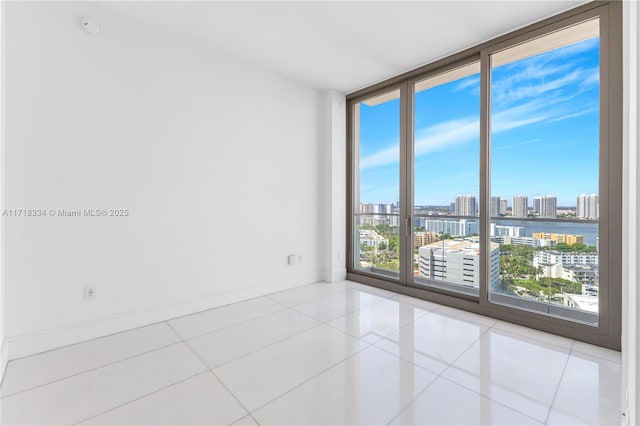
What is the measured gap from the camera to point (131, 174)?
8.21 feet

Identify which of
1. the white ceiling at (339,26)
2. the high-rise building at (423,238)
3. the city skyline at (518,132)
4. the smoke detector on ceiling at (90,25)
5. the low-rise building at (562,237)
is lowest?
the high-rise building at (423,238)

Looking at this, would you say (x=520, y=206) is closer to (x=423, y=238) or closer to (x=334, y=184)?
(x=423, y=238)

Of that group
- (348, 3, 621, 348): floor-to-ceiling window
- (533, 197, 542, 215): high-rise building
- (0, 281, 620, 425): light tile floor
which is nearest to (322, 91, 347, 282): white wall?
(348, 3, 621, 348): floor-to-ceiling window

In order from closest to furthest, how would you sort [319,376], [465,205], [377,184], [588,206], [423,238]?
[319,376], [588,206], [465,205], [423,238], [377,184]

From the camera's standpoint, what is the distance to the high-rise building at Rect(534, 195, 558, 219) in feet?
8.39

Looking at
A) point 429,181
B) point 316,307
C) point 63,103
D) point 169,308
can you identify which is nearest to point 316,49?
point 429,181

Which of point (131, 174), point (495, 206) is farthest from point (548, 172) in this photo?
point (131, 174)

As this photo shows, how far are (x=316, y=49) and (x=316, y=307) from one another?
8.83ft

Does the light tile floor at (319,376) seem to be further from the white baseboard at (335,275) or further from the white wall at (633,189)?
the white baseboard at (335,275)

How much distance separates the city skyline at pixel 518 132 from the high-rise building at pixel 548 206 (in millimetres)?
38

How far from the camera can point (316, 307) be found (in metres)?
3.04

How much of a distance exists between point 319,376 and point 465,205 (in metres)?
2.36

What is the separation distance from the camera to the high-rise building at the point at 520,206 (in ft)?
8.88

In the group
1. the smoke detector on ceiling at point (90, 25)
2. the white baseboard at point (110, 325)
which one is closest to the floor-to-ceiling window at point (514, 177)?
the white baseboard at point (110, 325)
